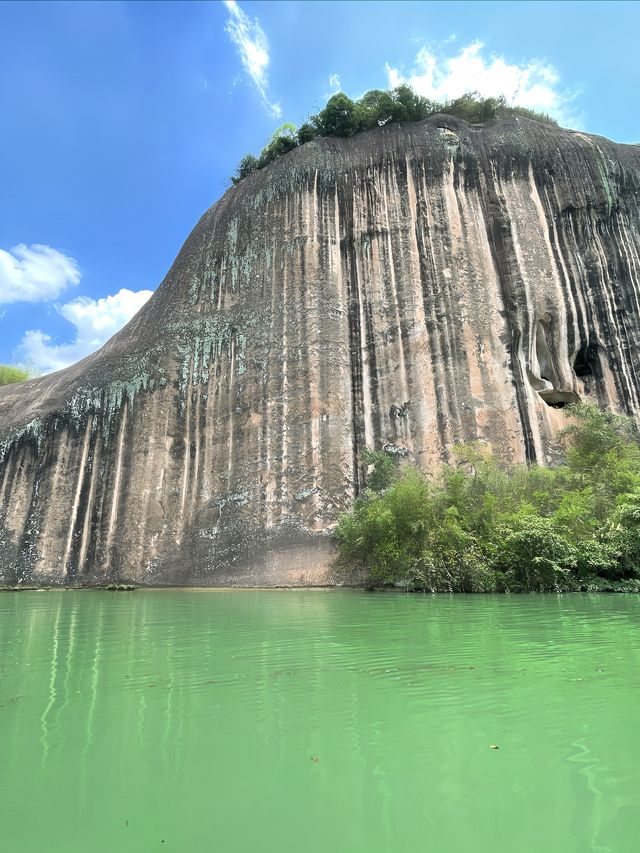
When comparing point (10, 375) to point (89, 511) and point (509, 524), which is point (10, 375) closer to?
point (89, 511)

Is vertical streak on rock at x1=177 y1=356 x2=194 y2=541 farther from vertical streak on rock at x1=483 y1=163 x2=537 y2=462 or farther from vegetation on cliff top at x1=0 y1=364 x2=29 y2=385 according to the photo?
vegetation on cliff top at x1=0 y1=364 x2=29 y2=385

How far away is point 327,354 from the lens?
18.7 meters

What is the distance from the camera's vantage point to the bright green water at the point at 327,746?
1.76m

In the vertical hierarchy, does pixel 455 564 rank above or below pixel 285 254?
below

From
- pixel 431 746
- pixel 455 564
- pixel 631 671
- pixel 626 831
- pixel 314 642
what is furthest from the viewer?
pixel 455 564

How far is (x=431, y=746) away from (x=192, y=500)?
16.8 meters

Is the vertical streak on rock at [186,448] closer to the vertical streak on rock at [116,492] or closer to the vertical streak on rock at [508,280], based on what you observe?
the vertical streak on rock at [116,492]

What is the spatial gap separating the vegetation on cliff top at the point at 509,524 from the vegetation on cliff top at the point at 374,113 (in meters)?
13.7

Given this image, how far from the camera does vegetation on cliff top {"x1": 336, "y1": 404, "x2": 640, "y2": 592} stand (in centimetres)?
1085

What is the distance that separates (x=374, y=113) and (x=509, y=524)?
17.6 meters

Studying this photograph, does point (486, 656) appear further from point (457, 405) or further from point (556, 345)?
point (556, 345)

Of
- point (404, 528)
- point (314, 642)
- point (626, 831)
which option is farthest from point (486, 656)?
point (404, 528)

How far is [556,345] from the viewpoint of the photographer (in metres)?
19.6

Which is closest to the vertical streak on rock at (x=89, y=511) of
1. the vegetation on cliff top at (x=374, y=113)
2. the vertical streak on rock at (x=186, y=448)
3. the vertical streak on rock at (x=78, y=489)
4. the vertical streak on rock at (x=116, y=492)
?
the vertical streak on rock at (x=78, y=489)
